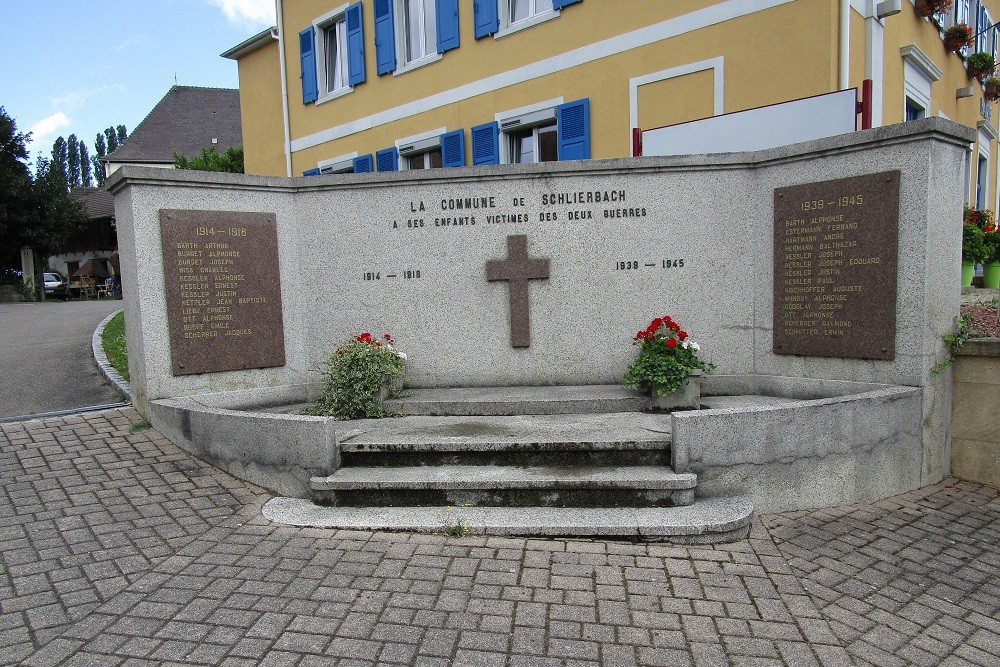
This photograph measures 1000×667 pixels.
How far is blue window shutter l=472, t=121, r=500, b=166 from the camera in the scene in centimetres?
1221

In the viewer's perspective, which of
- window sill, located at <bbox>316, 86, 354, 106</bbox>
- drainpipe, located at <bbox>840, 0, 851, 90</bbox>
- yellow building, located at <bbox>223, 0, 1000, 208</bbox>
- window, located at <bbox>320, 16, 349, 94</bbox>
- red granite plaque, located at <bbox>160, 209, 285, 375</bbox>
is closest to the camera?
red granite plaque, located at <bbox>160, 209, 285, 375</bbox>

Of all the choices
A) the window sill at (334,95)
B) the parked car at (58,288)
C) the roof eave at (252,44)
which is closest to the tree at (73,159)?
the parked car at (58,288)


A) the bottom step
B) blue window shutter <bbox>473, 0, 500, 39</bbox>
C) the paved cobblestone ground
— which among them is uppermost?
blue window shutter <bbox>473, 0, 500, 39</bbox>

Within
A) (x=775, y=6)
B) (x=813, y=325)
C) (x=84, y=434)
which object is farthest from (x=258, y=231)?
(x=775, y=6)

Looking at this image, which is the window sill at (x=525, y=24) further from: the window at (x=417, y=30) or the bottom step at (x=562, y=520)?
the bottom step at (x=562, y=520)

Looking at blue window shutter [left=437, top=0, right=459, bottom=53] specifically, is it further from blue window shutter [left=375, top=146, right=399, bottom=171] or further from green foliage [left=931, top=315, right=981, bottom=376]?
green foliage [left=931, top=315, right=981, bottom=376]

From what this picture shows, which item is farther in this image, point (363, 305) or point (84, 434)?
point (363, 305)

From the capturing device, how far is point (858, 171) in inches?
210

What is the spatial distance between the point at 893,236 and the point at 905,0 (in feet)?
24.9

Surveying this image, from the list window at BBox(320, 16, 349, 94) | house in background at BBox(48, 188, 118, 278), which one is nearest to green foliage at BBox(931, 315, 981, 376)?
window at BBox(320, 16, 349, 94)

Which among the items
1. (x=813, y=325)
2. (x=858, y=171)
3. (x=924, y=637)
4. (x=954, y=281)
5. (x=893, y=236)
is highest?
(x=858, y=171)

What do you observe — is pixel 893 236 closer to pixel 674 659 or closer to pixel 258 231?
pixel 674 659

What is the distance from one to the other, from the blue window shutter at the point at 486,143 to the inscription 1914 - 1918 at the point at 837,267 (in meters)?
7.10

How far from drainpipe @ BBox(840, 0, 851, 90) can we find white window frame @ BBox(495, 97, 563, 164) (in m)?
4.32
